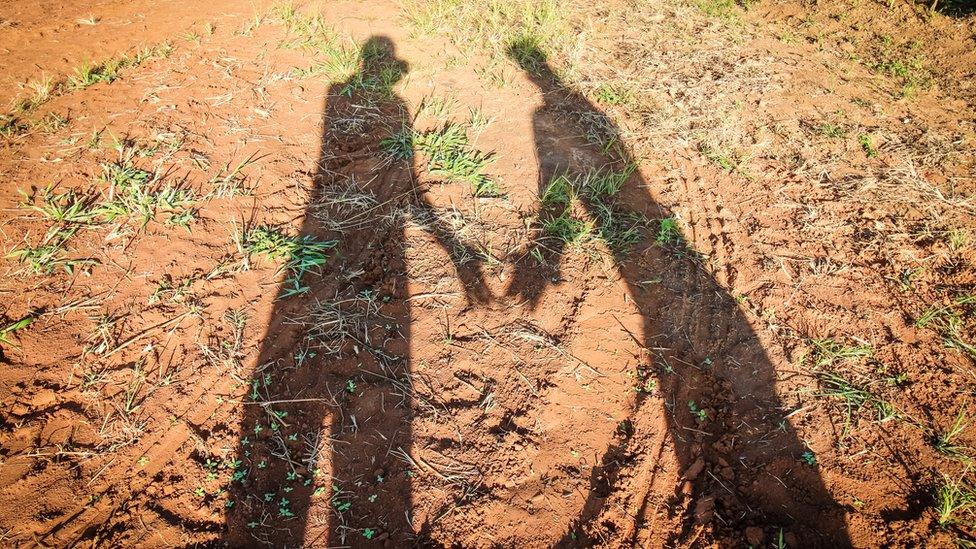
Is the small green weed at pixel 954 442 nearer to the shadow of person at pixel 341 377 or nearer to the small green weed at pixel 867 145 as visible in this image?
the small green weed at pixel 867 145

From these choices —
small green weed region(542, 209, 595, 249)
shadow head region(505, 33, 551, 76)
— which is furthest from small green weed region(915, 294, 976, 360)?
shadow head region(505, 33, 551, 76)

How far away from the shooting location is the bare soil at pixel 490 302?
2078mm


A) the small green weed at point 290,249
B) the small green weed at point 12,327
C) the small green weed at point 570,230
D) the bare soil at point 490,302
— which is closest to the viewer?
Answer: the bare soil at point 490,302

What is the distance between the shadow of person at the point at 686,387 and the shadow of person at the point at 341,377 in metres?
0.79

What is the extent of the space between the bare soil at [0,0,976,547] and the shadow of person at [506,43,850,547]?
0.02 m

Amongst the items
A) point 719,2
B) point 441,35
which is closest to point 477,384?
point 441,35

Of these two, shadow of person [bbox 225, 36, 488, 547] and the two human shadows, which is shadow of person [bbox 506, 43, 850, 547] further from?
shadow of person [bbox 225, 36, 488, 547]

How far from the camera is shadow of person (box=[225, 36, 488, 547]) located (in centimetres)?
204

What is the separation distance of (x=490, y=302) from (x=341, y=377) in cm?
92

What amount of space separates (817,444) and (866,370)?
0.59 metres

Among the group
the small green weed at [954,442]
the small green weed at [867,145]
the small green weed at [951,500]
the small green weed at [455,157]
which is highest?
the small green weed at [867,145]

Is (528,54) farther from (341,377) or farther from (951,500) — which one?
(951,500)

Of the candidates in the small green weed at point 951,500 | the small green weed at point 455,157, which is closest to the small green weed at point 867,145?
the small green weed at point 951,500

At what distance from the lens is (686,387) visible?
2436 mm
